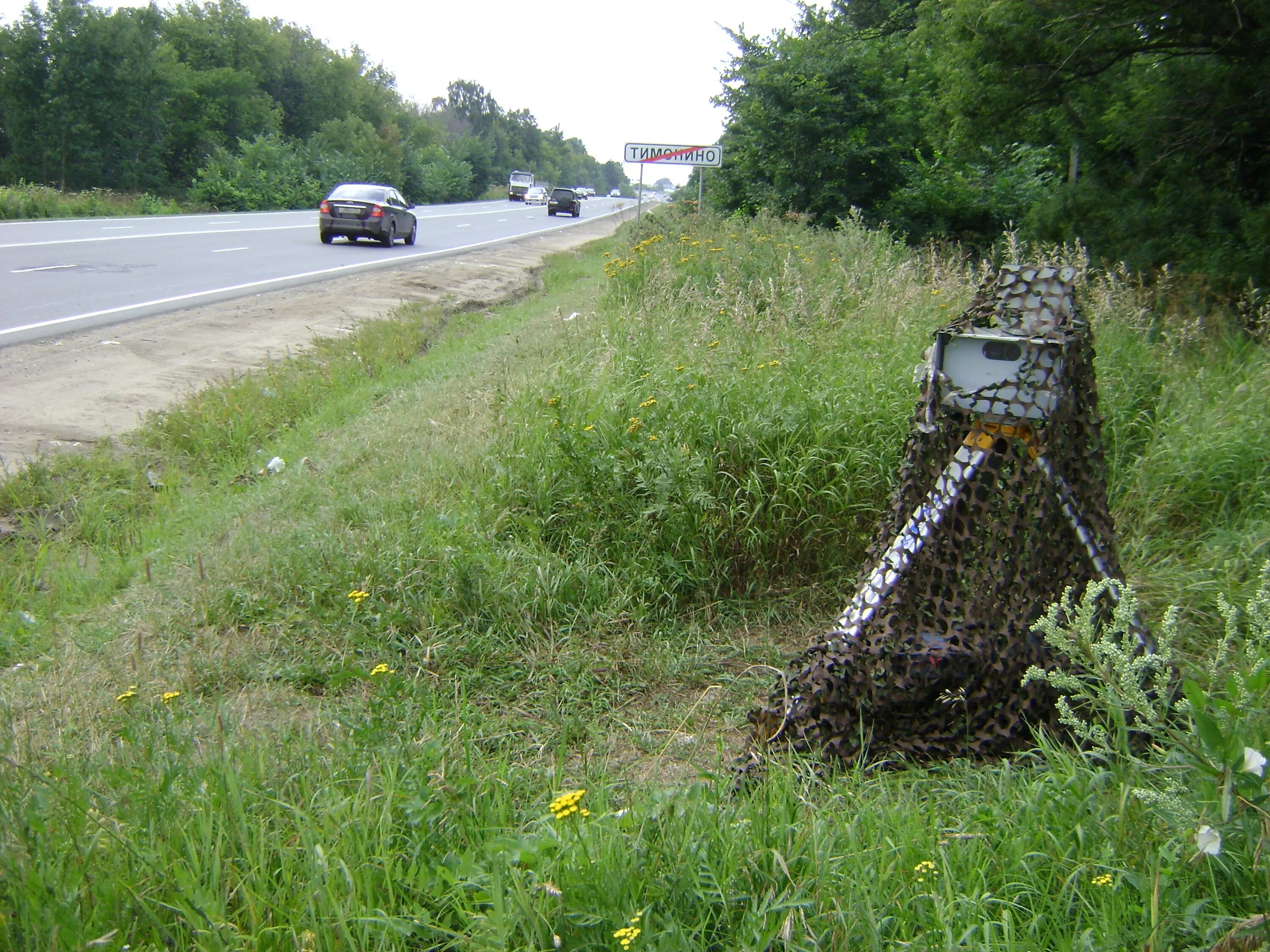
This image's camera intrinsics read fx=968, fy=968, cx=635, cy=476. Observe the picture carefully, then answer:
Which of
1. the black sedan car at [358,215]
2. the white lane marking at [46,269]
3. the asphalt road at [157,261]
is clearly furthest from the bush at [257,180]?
the white lane marking at [46,269]

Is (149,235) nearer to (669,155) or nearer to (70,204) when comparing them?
(70,204)

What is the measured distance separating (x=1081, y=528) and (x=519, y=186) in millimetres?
75010

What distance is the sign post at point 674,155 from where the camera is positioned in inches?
620

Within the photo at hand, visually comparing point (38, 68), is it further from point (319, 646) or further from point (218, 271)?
point (319, 646)

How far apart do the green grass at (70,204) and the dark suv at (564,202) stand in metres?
20.6

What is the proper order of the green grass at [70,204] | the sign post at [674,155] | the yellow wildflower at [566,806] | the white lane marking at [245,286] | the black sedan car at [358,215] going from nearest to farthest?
the yellow wildflower at [566,806]
the white lane marking at [245,286]
the sign post at [674,155]
the black sedan car at [358,215]
the green grass at [70,204]

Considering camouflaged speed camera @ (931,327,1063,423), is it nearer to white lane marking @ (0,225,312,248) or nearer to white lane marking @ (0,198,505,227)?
white lane marking @ (0,225,312,248)

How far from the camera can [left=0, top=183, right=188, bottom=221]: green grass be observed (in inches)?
1064

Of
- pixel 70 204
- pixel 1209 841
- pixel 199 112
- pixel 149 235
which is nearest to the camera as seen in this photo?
pixel 1209 841

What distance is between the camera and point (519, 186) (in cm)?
7375

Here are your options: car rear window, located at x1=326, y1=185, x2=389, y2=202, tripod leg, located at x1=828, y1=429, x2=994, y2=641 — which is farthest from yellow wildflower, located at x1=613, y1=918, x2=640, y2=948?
car rear window, located at x1=326, y1=185, x2=389, y2=202

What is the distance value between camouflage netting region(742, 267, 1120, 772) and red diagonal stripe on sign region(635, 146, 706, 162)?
1372 centimetres

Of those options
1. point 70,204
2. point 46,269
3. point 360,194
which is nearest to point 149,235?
point 360,194

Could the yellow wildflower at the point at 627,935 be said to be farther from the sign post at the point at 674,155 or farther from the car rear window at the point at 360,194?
the car rear window at the point at 360,194
